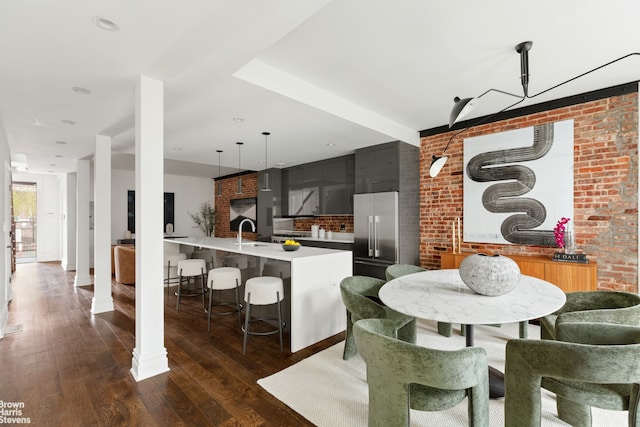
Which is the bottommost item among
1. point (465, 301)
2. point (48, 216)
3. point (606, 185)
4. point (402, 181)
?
point (465, 301)

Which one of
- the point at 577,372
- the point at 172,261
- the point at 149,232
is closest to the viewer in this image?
the point at 577,372

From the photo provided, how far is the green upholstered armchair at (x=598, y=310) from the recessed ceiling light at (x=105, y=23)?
3192 mm

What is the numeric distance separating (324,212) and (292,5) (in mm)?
4375

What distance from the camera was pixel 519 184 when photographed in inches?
148

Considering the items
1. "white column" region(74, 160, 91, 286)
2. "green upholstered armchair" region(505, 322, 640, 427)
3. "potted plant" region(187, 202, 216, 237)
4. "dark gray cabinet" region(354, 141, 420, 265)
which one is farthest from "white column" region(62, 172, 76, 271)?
"green upholstered armchair" region(505, 322, 640, 427)

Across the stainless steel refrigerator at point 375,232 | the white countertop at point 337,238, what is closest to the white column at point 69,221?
the white countertop at point 337,238

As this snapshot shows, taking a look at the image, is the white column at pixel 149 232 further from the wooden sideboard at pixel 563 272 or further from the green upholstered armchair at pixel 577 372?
the wooden sideboard at pixel 563 272

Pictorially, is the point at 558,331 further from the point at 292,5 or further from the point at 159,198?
the point at 159,198

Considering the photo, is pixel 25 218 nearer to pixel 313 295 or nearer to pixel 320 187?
pixel 320 187

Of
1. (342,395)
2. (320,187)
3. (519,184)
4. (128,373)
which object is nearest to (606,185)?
(519,184)

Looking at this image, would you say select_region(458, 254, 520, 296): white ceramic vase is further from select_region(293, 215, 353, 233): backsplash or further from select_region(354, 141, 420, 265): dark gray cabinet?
select_region(293, 215, 353, 233): backsplash

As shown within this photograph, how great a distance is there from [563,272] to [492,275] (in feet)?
6.48

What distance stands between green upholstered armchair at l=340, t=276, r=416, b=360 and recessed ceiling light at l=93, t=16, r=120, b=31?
2.32 meters

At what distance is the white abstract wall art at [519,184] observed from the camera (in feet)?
11.5
